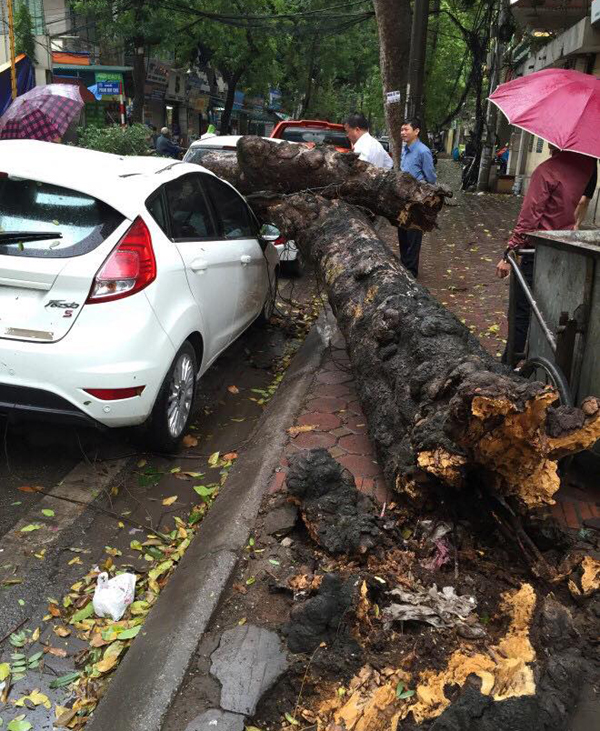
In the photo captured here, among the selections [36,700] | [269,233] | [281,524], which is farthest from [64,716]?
[269,233]

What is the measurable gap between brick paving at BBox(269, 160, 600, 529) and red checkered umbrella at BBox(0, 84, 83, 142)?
5750 millimetres

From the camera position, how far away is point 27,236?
12.3 feet

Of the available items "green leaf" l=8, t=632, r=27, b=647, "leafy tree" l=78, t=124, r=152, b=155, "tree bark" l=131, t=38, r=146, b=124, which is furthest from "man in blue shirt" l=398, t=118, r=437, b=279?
"tree bark" l=131, t=38, r=146, b=124

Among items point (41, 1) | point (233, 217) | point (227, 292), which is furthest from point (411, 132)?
point (41, 1)

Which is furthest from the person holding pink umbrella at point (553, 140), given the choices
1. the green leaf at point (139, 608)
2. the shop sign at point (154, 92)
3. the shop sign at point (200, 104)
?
the shop sign at point (200, 104)

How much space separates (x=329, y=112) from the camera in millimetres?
44719

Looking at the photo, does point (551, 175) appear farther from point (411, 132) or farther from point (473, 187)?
point (473, 187)

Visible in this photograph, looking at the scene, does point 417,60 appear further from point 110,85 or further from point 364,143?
point 110,85

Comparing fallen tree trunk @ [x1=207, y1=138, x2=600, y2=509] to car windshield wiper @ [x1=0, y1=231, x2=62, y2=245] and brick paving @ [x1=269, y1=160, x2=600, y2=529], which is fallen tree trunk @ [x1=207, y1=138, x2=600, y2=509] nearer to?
brick paving @ [x1=269, y1=160, x2=600, y2=529]

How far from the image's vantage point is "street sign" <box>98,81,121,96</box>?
2892cm

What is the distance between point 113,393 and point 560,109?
3.32m

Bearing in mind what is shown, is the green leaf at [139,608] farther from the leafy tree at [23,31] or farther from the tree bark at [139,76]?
the leafy tree at [23,31]

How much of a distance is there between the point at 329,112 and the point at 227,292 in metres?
42.8

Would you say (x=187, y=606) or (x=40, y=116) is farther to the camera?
(x=40, y=116)
